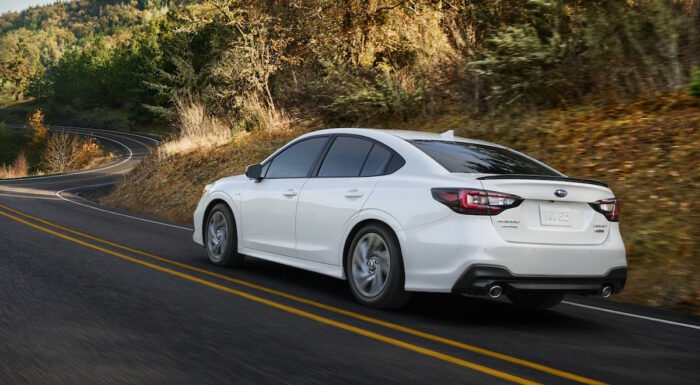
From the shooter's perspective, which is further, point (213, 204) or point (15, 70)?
point (15, 70)

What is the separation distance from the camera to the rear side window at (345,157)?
7.34m

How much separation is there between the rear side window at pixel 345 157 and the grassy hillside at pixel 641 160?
335 centimetres

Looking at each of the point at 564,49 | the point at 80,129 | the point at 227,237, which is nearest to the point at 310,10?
the point at 564,49

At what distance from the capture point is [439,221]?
6.11 meters

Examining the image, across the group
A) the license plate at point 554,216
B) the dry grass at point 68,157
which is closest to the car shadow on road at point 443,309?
the license plate at point 554,216

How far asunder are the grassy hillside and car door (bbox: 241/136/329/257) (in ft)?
12.2

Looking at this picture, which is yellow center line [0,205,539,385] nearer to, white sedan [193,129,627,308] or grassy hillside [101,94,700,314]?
white sedan [193,129,627,308]

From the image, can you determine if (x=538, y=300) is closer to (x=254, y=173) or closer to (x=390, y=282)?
(x=390, y=282)

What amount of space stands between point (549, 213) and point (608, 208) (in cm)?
69

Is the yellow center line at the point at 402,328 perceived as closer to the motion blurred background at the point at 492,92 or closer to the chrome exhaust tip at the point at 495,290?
the chrome exhaust tip at the point at 495,290

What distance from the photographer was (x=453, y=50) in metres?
18.0

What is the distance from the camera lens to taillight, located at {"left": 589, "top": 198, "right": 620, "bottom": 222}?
6.41m

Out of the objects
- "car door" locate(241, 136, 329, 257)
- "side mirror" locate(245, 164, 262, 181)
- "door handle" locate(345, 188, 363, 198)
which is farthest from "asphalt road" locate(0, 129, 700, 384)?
"side mirror" locate(245, 164, 262, 181)

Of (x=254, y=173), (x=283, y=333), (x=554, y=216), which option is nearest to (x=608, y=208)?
(x=554, y=216)
